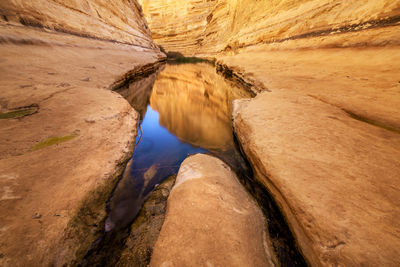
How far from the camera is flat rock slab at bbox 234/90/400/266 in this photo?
83cm

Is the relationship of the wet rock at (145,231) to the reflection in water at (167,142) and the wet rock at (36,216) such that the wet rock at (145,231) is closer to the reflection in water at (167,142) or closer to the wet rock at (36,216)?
the reflection in water at (167,142)

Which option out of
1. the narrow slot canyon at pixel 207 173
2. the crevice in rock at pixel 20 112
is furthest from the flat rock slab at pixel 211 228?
the crevice in rock at pixel 20 112

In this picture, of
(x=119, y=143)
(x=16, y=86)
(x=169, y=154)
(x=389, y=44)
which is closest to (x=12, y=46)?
(x=16, y=86)

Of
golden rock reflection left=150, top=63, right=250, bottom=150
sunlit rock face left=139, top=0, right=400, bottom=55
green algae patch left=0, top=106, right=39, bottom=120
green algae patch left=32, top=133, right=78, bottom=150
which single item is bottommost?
golden rock reflection left=150, top=63, right=250, bottom=150

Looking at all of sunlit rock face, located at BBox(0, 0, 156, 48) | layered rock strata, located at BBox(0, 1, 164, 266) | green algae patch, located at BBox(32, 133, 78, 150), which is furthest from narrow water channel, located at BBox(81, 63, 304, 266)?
sunlit rock face, located at BBox(0, 0, 156, 48)

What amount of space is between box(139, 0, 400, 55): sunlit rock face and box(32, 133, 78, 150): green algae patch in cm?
654

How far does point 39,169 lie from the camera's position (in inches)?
48.5

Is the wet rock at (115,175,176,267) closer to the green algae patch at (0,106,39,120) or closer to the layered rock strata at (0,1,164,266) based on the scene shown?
the layered rock strata at (0,1,164,266)

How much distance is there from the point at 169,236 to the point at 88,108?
7.24 feet

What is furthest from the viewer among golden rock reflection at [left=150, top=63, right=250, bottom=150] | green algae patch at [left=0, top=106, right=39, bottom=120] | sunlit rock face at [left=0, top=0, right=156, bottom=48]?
sunlit rock face at [left=0, top=0, right=156, bottom=48]

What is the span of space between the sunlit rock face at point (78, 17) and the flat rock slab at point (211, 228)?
7565 millimetres

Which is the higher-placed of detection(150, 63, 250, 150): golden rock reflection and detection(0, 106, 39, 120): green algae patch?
detection(0, 106, 39, 120): green algae patch

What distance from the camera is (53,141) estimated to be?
155cm

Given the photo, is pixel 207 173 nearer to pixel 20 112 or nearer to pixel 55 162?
pixel 55 162
